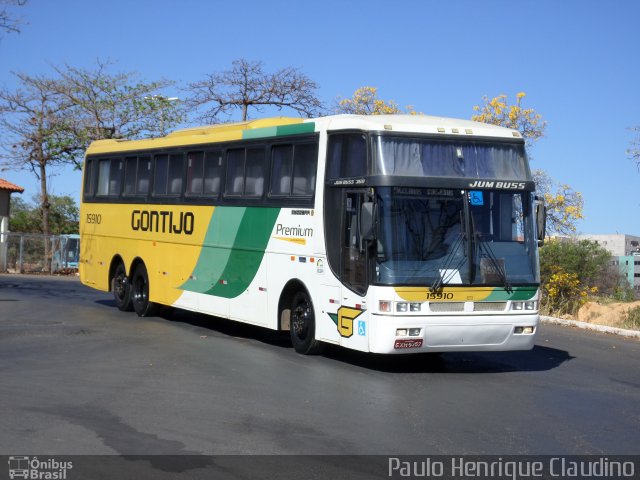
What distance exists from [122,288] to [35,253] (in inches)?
918

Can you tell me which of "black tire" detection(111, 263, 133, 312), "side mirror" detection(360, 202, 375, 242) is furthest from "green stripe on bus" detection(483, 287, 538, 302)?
"black tire" detection(111, 263, 133, 312)

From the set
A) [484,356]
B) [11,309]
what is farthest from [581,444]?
[11,309]

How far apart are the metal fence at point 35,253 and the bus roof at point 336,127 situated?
24.9 meters

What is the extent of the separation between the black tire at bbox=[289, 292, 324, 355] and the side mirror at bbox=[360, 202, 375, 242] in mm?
2096

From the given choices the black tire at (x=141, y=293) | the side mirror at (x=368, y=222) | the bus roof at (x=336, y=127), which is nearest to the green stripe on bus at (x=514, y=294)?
the side mirror at (x=368, y=222)

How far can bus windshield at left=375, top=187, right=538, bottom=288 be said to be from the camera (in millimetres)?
12344

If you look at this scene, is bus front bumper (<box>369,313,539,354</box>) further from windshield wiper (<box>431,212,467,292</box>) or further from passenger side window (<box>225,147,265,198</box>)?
passenger side window (<box>225,147,265,198</box>)

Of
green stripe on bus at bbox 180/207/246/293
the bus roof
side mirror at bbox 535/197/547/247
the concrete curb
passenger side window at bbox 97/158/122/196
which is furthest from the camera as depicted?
passenger side window at bbox 97/158/122/196

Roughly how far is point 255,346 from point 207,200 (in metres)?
3.08

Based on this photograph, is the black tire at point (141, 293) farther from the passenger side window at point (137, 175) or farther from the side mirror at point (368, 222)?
the side mirror at point (368, 222)

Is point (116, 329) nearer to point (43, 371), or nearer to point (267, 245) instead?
point (267, 245)

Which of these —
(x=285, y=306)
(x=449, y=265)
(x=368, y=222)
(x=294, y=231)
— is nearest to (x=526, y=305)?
(x=449, y=265)

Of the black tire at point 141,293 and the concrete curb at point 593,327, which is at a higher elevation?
the black tire at point 141,293

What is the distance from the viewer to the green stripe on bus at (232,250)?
1541 centimetres
